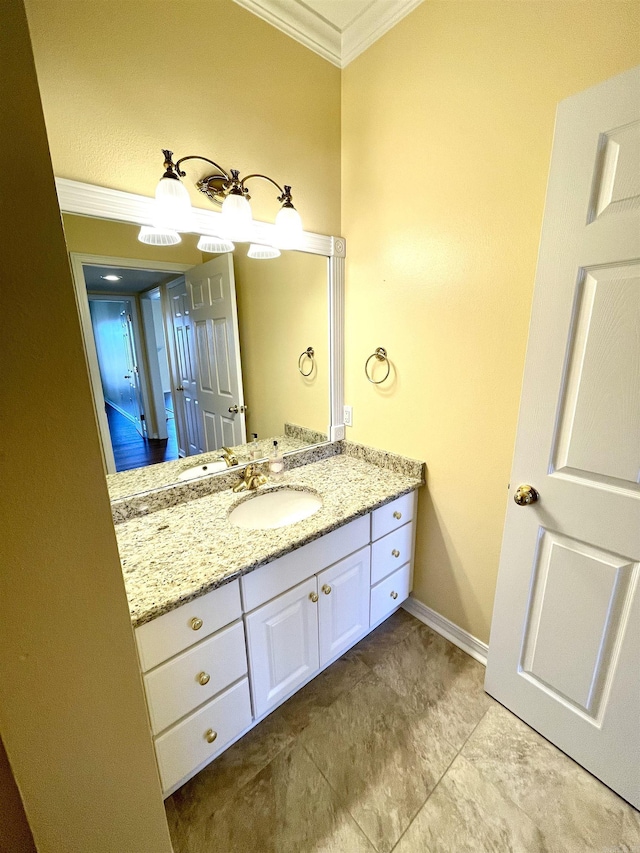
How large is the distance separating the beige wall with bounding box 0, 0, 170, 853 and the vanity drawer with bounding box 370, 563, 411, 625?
115cm

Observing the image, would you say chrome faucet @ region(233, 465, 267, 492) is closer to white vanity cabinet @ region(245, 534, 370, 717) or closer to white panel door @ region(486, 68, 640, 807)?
white vanity cabinet @ region(245, 534, 370, 717)

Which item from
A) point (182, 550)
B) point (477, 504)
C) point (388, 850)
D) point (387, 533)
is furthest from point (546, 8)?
point (388, 850)

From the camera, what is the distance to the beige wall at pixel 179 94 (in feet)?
3.31

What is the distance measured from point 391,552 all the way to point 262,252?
1.46 m

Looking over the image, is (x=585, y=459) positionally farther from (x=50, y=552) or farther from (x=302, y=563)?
(x=50, y=552)

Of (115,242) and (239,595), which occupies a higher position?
(115,242)

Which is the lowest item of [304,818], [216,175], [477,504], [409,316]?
[304,818]

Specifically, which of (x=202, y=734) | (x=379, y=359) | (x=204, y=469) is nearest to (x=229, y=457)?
(x=204, y=469)

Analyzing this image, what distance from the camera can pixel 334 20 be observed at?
4.60ft

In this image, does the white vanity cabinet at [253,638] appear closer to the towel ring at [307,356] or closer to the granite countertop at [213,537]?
the granite countertop at [213,537]

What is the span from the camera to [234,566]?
101cm

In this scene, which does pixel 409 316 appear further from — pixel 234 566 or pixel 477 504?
pixel 234 566

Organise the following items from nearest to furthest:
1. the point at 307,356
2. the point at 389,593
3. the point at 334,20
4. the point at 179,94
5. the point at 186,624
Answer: the point at 186,624
the point at 179,94
the point at 334,20
the point at 389,593
the point at 307,356

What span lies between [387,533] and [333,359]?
89 centimetres
